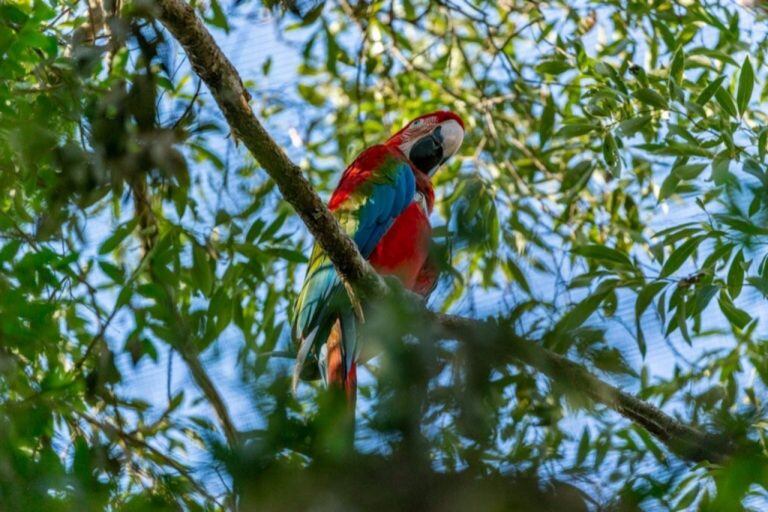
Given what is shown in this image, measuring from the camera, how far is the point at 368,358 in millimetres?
1243

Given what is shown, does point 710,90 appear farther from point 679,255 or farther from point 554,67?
point 554,67

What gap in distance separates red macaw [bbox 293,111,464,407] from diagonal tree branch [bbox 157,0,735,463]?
188 mm

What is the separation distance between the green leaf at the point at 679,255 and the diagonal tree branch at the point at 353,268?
0.34 meters

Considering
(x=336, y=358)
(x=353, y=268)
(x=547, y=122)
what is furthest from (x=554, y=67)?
(x=336, y=358)

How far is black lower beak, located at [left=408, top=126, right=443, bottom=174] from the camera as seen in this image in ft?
10.4

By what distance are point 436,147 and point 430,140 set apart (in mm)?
32

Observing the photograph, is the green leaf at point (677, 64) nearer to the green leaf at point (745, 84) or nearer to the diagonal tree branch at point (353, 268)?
the green leaf at point (745, 84)

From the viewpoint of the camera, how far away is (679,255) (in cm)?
205

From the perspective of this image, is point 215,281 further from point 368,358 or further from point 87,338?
point 368,358

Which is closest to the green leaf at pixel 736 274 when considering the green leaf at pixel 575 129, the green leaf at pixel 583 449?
the green leaf at pixel 575 129

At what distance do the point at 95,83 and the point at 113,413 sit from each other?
996mm

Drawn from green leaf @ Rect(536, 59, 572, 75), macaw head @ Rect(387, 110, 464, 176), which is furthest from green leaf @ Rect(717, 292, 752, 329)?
macaw head @ Rect(387, 110, 464, 176)

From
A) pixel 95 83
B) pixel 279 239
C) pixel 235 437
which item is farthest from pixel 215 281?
pixel 235 437

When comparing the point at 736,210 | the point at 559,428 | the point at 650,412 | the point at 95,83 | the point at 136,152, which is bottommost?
the point at 559,428
